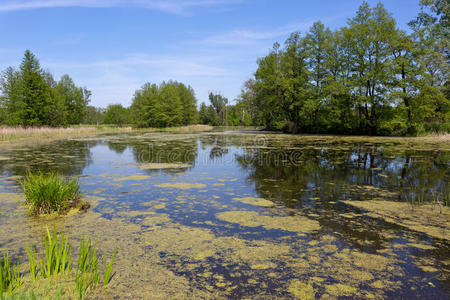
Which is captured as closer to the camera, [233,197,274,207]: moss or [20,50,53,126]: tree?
[233,197,274,207]: moss

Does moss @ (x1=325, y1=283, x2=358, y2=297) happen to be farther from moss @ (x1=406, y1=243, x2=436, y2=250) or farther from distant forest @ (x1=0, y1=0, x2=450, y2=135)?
distant forest @ (x1=0, y1=0, x2=450, y2=135)

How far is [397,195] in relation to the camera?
16.7 feet

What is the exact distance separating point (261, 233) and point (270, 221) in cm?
46

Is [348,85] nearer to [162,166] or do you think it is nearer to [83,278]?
[162,166]

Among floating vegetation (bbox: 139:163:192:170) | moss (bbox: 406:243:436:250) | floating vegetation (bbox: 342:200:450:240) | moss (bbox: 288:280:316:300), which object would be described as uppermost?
floating vegetation (bbox: 139:163:192:170)

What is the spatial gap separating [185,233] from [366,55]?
2541 cm

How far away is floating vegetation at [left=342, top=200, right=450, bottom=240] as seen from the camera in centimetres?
346

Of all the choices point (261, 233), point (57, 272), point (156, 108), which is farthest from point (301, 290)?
point (156, 108)

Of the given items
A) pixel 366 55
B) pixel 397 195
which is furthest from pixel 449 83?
pixel 397 195

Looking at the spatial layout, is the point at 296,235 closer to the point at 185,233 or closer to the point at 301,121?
the point at 185,233

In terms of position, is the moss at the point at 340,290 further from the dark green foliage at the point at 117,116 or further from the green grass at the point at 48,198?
the dark green foliage at the point at 117,116

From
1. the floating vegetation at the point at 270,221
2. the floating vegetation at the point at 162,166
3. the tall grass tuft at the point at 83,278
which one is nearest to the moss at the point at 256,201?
the floating vegetation at the point at 270,221

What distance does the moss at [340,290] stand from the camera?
2.16m

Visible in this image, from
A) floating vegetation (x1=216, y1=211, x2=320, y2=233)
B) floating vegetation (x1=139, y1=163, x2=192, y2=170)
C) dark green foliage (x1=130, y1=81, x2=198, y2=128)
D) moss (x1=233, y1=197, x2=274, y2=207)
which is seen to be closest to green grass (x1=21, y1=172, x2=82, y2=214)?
floating vegetation (x1=216, y1=211, x2=320, y2=233)
